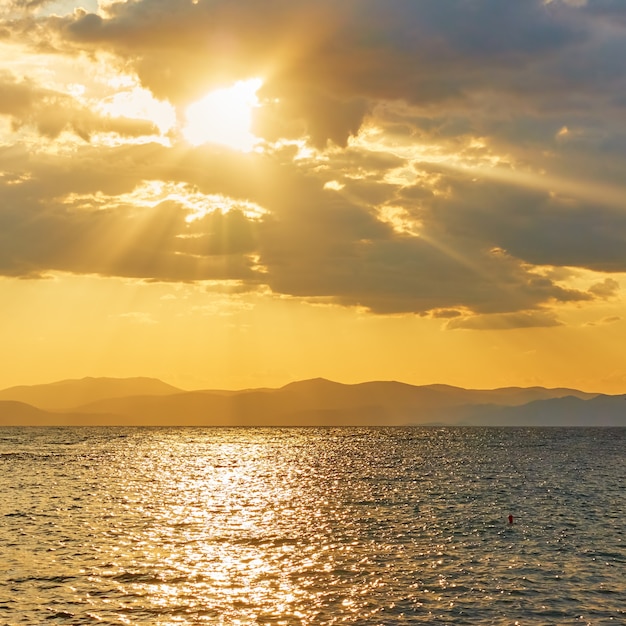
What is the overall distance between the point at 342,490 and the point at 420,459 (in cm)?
7662

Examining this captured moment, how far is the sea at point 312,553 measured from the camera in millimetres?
46906

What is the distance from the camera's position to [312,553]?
2493 inches

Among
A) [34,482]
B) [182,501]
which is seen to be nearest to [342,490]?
[182,501]

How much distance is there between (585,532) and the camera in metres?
75.0

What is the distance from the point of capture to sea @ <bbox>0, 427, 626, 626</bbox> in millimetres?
46906

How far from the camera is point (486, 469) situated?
154500 millimetres

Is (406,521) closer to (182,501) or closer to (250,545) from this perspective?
(250,545)

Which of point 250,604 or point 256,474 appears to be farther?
point 256,474

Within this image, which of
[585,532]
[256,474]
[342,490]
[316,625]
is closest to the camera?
[316,625]

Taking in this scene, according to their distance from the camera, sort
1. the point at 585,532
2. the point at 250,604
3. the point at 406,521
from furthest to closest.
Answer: the point at 406,521 < the point at 585,532 < the point at 250,604

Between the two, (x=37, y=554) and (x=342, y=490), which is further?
(x=342, y=490)

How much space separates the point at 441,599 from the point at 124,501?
189 feet

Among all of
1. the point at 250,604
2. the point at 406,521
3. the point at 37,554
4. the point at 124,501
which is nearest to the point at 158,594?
the point at 250,604

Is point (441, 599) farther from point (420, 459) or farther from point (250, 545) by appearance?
point (420, 459)
